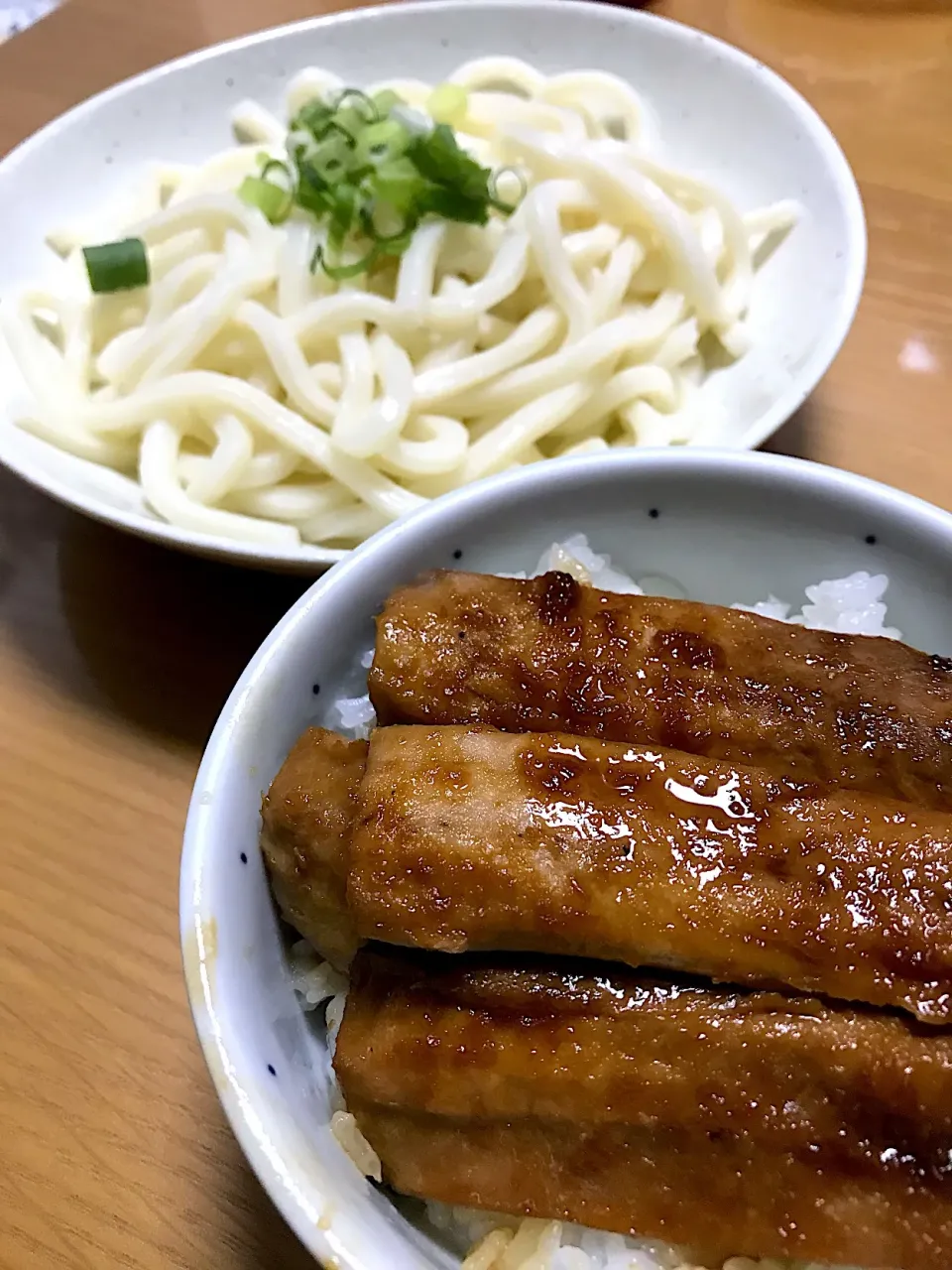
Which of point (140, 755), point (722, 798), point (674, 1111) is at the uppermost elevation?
point (722, 798)

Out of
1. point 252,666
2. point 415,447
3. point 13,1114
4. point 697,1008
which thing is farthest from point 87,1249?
point 415,447

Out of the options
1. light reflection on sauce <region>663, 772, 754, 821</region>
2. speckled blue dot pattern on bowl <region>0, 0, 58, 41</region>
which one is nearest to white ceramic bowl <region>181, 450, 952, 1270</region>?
light reflection on sauce <region>663, 772, 754, 821</region>

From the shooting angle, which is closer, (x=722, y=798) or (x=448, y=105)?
(x=722, y=798)

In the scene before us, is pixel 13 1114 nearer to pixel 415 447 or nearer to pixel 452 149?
pixel 415 447

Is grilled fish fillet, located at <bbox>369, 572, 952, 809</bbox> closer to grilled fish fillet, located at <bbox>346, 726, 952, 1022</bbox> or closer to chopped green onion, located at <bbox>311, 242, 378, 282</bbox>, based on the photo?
grilled fish fillet, located at <bbox>346, 726, 952, 1022</bbox>

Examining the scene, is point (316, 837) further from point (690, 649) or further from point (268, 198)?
point (268, 198)

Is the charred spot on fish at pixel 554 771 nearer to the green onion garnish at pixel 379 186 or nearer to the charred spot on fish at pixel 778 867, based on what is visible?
the charred spot on fish at pixel 778 867

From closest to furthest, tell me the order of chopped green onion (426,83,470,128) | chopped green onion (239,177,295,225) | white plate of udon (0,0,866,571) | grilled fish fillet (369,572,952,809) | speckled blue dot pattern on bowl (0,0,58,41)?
grilled fish fillet (369,572,952,809), white plate of udon (0,0,866,571), chopped green onion (239,177,295,225), chopped green onion (426,83,470,128), speckled blue dot pattern on bowl (0,0,58,41)

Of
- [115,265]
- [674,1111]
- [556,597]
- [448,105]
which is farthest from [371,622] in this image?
[448,105]
